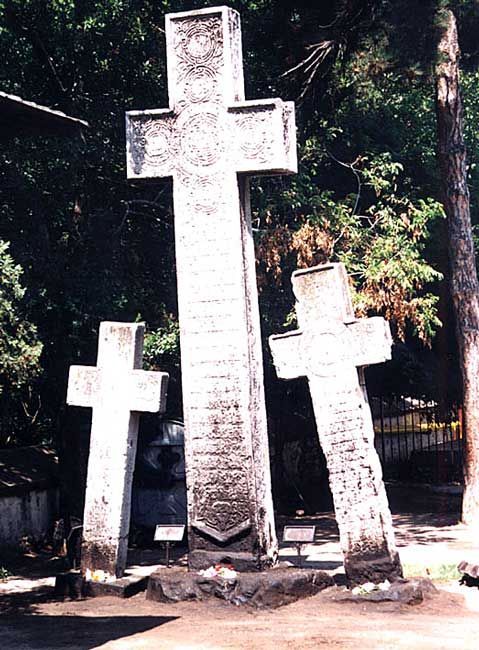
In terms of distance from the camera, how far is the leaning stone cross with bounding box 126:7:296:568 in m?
11.4

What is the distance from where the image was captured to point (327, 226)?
1697cm

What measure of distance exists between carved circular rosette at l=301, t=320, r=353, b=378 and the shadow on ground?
2707 mm

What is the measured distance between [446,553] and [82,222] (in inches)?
270

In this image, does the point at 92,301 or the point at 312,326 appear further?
the point at 92,301

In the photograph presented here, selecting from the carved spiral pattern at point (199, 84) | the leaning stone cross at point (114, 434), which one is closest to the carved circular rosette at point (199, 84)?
the carved spiral pattern at point (199, 84)

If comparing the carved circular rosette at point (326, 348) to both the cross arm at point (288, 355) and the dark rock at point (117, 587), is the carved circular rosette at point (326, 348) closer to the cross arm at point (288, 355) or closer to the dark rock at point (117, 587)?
the cross arm at point (288, 355)

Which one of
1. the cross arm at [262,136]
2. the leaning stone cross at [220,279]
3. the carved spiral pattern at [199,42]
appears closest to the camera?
the leaning stone cross at [220,279]

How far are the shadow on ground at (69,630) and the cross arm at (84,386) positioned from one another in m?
2.49

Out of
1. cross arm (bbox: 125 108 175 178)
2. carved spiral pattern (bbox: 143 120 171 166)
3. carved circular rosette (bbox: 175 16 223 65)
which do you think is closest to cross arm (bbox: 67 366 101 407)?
cross arm (bbox: 125 108 175 178)

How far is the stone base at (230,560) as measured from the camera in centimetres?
1119

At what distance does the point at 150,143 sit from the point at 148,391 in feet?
8.27

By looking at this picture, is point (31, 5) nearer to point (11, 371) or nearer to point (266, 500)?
point (11, 371)


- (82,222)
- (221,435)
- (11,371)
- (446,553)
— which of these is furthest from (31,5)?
(446,553)

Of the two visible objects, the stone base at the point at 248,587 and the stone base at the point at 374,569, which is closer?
the stone base at the point at 248,587
